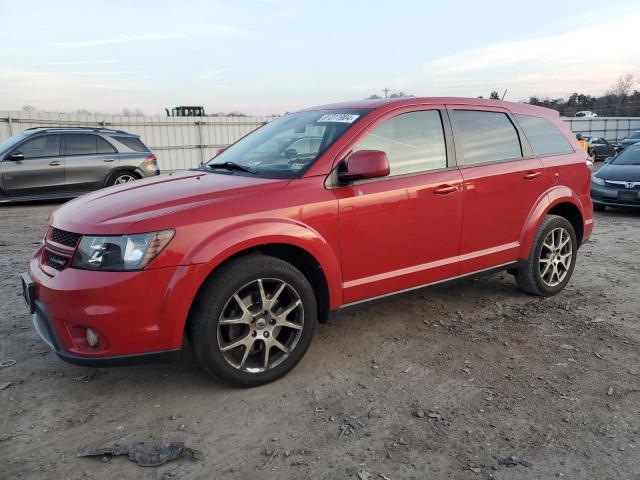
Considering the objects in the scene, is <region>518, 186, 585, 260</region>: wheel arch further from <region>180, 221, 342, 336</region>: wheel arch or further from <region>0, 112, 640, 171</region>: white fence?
<region>0, 112, 640, 171</region>: white fence

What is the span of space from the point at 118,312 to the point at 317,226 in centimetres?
126

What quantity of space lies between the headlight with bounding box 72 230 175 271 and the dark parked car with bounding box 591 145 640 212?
9.01 m

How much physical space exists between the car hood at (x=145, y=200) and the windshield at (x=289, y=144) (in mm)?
227

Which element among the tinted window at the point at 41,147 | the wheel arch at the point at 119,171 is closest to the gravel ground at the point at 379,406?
the wheel arch at the point at 119,171

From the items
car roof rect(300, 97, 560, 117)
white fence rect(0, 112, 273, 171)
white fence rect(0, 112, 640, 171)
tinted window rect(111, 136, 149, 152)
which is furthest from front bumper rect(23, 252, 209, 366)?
white fence rect(0, 112, 273, 171)

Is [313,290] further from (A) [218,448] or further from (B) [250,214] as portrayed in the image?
(A) [218,448]

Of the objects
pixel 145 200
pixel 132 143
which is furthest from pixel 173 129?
pixel 145 200

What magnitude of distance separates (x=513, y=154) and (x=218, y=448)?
3373mm

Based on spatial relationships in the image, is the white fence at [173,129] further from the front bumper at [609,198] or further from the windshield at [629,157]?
the front bumper at [609,198]

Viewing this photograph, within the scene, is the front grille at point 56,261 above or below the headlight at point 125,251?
below

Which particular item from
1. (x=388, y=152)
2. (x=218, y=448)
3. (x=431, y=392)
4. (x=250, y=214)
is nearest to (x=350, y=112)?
(x=388, y=152)

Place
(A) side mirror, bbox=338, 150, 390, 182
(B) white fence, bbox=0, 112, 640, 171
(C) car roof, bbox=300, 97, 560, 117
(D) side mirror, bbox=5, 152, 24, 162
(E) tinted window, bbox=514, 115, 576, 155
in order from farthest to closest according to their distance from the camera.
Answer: (B) white fence, bbox=0, 112, 640, 171 → (D) side mirror, bbox=5, 152, 24, 162 → (E) tinted window, bbox=514, 115, 576, 155 → (C) car roof, bbox=300, 97, 560, 117 → (A) side mirror, bbox=338, 150, 390, 182

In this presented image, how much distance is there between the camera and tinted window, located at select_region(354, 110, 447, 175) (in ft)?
11.9

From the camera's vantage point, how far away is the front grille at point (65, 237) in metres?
2.85
